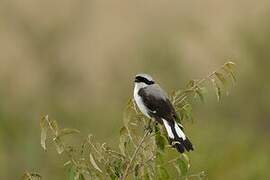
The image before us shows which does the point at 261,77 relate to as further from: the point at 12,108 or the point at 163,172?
the point at 163,172

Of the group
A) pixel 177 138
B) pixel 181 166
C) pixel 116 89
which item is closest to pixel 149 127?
pixel 177 138

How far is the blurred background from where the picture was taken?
7.32 m

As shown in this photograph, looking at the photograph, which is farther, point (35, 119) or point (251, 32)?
point (251, 32)

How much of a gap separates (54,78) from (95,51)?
4889 millimetres

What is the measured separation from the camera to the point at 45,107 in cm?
861

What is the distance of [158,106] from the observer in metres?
3.95

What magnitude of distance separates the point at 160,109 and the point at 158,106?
62mm

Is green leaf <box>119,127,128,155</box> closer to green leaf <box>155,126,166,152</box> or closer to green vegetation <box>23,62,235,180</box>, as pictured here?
green vegetation <box>23,62,235,180</box>

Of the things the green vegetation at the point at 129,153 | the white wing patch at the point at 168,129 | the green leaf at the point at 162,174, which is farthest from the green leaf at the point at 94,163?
the white wing patch at the point at 168,129

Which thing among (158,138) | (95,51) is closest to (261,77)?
(95,51)

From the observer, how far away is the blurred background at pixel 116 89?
7.32 metres

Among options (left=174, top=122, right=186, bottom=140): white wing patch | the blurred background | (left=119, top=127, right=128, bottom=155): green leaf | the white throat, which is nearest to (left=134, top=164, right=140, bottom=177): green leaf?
(left=119, top=127, right=128, bottom=155): green leaf

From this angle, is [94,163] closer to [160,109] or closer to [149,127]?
[149,127]

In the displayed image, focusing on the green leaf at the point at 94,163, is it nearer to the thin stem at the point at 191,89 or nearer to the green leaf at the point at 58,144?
the green leaf at the point at 58,144
